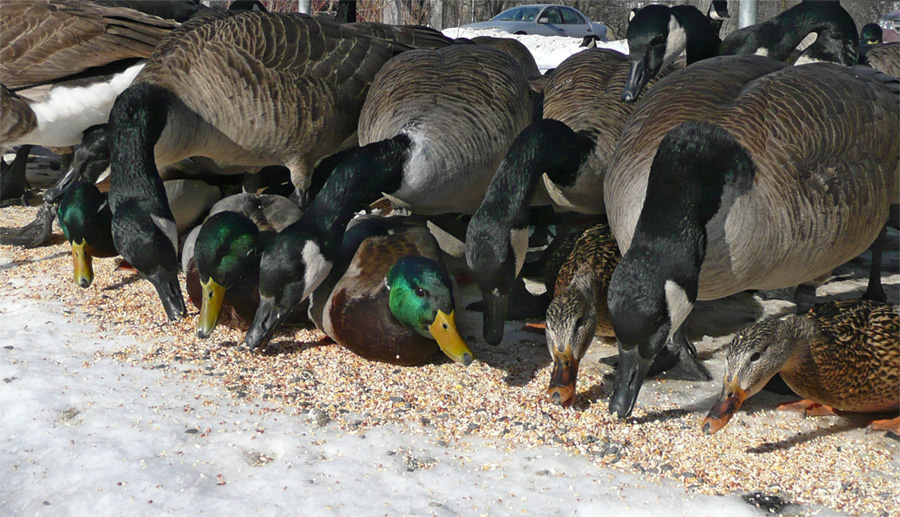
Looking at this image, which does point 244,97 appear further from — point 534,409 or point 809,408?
point 809,408

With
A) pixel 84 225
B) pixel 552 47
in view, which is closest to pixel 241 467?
pixel 84 225

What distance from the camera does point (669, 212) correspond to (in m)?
3.34

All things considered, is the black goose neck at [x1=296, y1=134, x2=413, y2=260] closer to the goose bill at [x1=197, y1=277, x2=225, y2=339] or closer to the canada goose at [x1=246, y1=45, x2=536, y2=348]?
the canada goose at [x1=246, y1=45, x2=536, y2=348]

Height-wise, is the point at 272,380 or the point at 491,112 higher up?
the point at 491,112

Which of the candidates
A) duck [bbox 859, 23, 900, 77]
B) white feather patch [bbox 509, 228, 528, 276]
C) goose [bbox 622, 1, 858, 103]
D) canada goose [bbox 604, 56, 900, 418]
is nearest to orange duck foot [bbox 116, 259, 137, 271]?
white feather patch [bbox 509, 228, 528, 276]

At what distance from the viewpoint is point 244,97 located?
5480 mm

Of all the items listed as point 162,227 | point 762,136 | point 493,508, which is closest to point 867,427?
point 762,136

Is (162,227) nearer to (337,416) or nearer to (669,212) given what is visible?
(337,416)

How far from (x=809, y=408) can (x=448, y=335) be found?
1738 millimetres

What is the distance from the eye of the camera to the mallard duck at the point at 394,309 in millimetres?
3971

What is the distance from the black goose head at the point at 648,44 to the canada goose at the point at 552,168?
0.95 feet

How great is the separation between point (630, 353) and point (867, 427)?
116cm

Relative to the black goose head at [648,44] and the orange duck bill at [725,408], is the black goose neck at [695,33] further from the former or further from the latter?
the orange duck bill at [725,408]

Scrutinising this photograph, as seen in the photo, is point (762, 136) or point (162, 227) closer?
point (762, 136)
